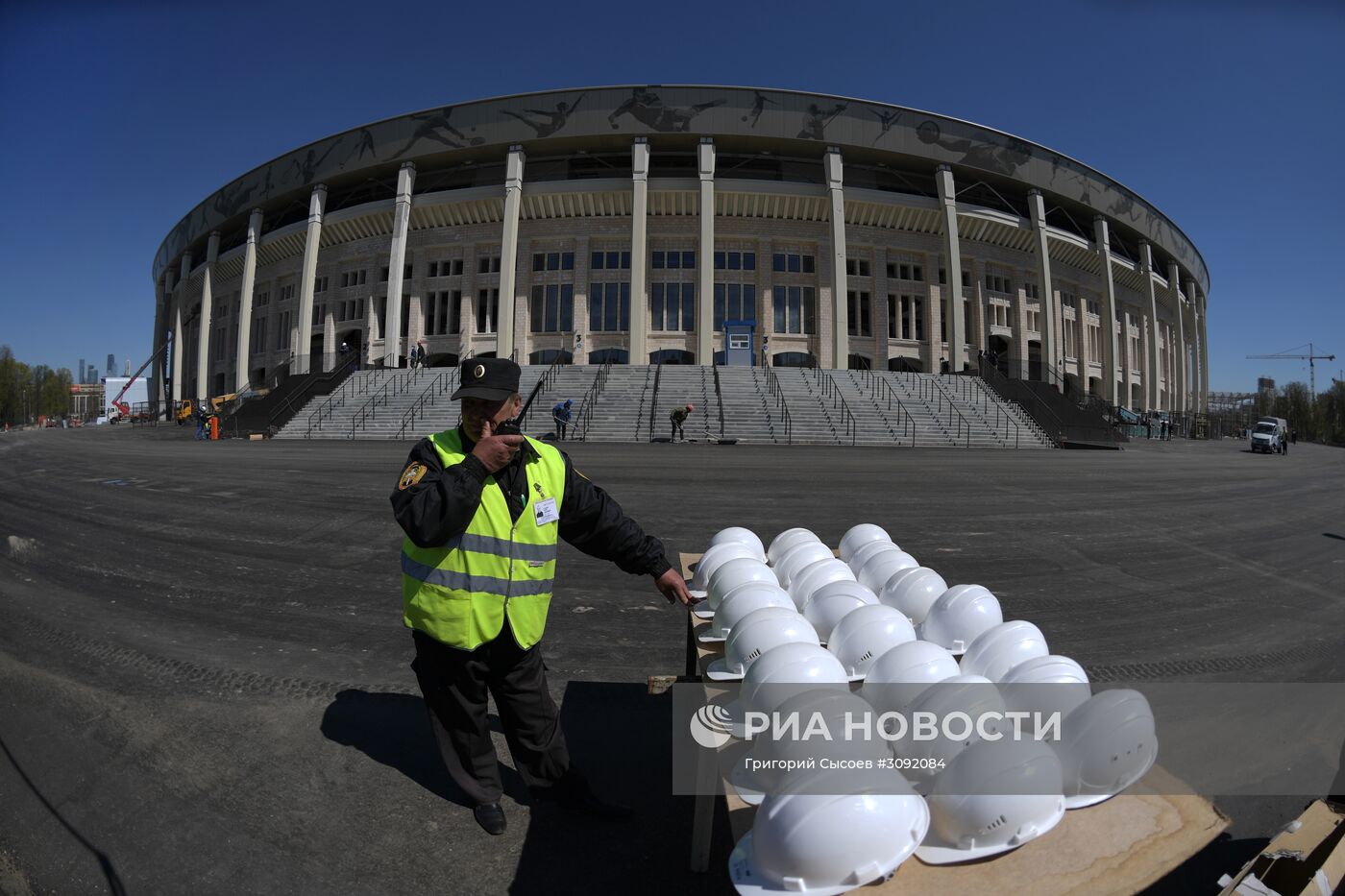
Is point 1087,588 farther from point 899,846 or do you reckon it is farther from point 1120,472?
point 1120,472

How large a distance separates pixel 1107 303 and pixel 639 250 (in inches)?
1459

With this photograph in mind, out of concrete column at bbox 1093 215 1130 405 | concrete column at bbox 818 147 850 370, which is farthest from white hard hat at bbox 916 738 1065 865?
concrete column at bbox 1093 215 1130 405

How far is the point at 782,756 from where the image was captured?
1866 millimetres

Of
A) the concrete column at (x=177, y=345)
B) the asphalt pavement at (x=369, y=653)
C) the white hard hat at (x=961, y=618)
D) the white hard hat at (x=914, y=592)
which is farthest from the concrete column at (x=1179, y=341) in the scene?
the concrete column at (x=177, y=345)

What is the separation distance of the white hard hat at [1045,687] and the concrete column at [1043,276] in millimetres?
49806

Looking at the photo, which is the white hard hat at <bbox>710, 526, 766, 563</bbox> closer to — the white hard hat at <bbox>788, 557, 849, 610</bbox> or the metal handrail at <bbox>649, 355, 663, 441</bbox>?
the white hard hat at <bbox>788, 557, 849, 610</bbox>

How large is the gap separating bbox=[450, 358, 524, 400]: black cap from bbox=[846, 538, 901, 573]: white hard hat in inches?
89.2

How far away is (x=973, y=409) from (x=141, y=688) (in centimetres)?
3368

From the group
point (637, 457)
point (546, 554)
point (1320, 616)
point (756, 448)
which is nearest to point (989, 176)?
point (756, 448)

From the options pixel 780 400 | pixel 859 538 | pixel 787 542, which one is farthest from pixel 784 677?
pixel 780 400

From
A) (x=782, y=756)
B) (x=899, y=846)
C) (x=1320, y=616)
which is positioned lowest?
(x=1320, y=616)

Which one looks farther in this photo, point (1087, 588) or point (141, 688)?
point (1087, 588)

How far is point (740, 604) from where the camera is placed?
9.33ft

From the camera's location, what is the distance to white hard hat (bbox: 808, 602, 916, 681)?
2480mm
